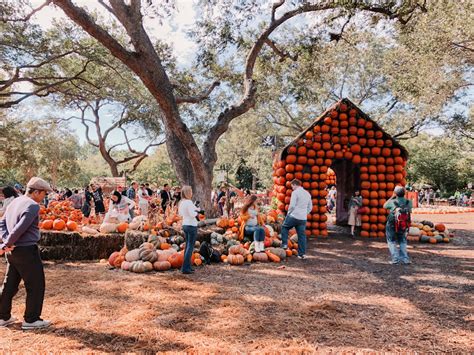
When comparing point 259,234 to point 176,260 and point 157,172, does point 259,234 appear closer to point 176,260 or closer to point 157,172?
point 176,260

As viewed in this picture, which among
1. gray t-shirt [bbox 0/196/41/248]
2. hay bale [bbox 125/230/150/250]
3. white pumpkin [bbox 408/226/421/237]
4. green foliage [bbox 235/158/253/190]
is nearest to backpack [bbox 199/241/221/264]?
hay bale [bbox 125/230/150/250]

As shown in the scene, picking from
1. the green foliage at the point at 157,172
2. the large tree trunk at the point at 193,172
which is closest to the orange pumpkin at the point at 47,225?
the large tree trunk at the point at 193,172

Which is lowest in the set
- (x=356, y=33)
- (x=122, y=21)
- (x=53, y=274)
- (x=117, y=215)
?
(x=53, y=274)

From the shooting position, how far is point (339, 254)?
8.98 meters

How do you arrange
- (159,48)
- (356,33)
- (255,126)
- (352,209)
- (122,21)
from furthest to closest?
(255,126), (159,48), (356,33), (352,209), (122,21)

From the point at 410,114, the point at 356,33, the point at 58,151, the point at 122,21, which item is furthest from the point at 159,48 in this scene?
the point at 58,151

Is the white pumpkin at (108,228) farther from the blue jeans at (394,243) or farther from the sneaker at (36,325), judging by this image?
the blue jeans at (394,243)

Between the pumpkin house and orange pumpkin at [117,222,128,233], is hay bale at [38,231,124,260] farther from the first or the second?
the pumpkin house

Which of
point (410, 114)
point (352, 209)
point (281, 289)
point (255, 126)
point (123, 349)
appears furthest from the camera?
point (255, 126)

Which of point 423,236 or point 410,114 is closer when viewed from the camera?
point 423,236

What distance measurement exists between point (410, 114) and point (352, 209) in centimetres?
1517

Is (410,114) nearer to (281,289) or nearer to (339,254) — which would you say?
(339,254)

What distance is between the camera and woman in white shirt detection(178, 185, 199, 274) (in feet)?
21.8

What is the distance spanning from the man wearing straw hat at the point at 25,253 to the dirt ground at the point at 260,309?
236 millimetres
